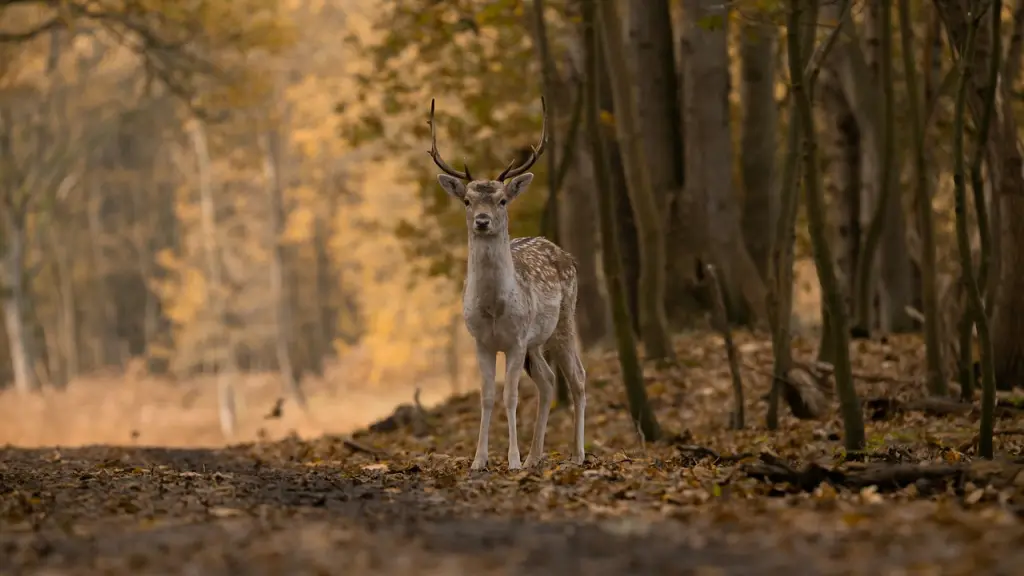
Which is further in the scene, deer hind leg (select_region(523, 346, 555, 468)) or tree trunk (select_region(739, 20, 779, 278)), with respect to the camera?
tree trunk (select_region(739, 20, 779, 278))

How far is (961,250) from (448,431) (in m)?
7.50

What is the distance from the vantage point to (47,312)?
6206cm

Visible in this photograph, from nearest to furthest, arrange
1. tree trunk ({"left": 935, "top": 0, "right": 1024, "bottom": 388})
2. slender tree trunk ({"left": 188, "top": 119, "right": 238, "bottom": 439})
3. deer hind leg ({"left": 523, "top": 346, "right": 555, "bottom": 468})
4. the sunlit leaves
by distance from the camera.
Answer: deer hind leg ({"left": 523, "top": 346, "right": 555, "bottom": 468}) < tree trunk ({"left": 935, "top": 0, "right": 1024, "bottom": 388}) < the sunlit leaves < slender tree trunk ({"left": 188, "top": 119, "right": 238, "bottom": 439})

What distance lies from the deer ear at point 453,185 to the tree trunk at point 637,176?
3.73 metres

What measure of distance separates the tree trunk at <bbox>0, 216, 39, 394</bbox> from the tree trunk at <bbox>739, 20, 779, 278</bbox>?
2534cm

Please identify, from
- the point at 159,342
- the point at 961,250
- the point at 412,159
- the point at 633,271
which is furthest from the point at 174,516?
the point at 159,342

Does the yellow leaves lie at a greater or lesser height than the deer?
greater

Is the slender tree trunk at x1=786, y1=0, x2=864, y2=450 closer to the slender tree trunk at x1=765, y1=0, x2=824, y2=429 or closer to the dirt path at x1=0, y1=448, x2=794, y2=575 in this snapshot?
the slender tree trunk at x1=765, y1=0, x2=824, y2=429

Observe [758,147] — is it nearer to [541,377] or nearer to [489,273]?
[541,377]

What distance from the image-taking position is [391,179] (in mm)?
37688

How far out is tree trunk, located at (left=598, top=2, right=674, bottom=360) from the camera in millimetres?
13320

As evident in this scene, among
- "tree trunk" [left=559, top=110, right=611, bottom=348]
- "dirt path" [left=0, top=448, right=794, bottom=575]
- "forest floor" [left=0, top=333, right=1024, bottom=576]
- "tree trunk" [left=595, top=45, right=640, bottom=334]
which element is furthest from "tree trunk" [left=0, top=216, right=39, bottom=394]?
"dirt path" [left=0, top=448, right=794, bottom=575]

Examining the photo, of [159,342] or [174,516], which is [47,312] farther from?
[174,516]

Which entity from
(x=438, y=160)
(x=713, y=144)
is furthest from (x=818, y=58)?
(x=713, y=144)
